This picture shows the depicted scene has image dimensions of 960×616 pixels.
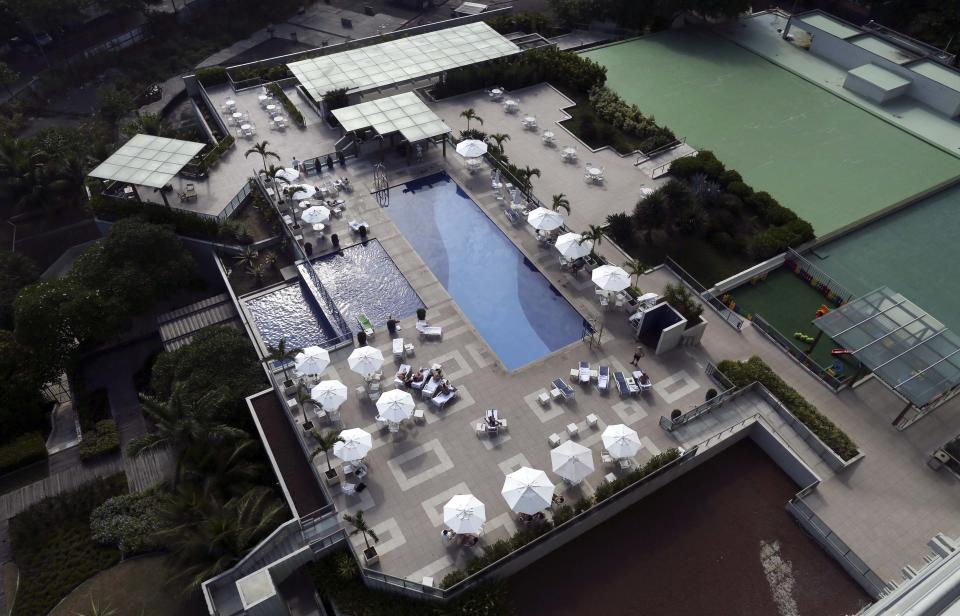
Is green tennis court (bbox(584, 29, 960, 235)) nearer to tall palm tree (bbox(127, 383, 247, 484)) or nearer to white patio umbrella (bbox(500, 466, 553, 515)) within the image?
white patio umbrella (bbox(500, 466, 553, 515))

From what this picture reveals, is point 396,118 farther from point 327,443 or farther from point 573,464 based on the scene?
point 573,464

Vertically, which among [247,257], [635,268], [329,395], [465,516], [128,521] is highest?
[247,257]

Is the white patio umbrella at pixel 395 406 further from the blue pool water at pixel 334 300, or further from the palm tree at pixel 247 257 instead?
the palm tree at pixel 247 257

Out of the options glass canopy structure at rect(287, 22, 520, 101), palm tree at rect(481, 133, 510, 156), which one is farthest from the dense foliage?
glass canopy structure at rect(287, 22, 520, 101)

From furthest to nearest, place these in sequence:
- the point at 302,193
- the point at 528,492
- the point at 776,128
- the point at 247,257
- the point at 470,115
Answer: the point at 776,128
the point at 470,115
the point at 302,193
the point at 247,257
the point at 528,492

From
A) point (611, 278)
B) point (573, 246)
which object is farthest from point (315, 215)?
point (611, 278)
